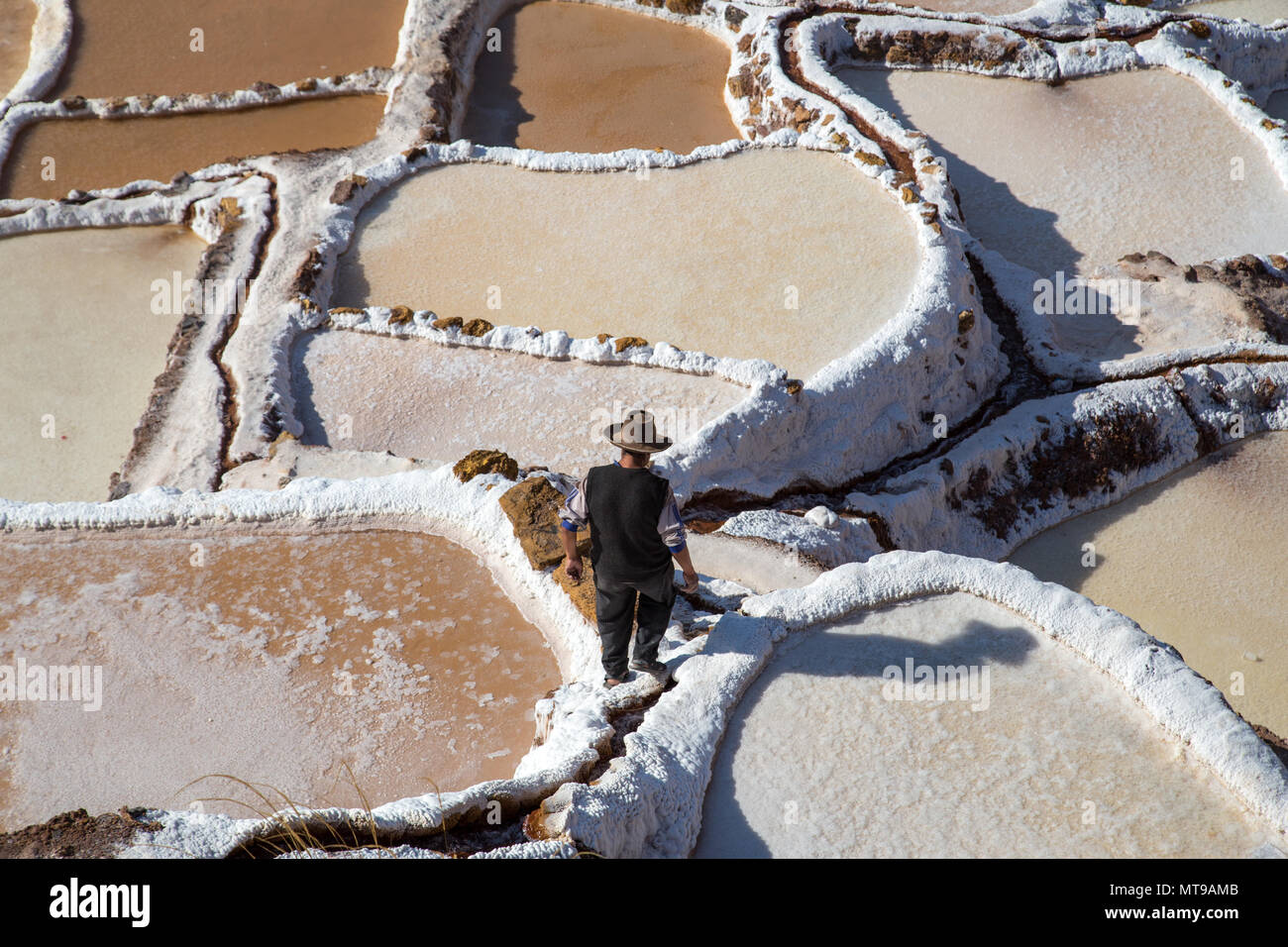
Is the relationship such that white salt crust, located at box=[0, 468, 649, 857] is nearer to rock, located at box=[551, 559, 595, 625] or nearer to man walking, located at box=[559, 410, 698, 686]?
rock, located at box=[551, 559, 595, 625]

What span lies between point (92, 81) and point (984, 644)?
528 inches

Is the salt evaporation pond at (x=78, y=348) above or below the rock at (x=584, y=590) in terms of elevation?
below

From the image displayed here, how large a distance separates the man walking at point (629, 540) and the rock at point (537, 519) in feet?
3.23

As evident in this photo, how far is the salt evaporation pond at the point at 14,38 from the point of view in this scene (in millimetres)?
14531

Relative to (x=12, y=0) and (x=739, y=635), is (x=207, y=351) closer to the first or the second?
(x=739, y=635)

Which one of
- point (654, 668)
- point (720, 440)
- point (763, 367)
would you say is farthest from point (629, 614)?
point (763, 367)

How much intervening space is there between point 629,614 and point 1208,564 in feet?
19.3

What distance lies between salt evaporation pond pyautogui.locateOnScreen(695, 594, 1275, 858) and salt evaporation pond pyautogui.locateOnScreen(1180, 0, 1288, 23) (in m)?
15.3

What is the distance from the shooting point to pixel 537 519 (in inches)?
259

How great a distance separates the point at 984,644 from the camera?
Result: 18.6 feet

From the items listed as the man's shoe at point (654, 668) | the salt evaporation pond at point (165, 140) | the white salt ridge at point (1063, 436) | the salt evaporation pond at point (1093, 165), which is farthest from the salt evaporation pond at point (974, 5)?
the man's shoe at point (654, 668)

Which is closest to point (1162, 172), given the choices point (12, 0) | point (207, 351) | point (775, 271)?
point (775, 271)

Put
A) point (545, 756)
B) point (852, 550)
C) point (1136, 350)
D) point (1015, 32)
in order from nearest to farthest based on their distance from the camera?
point (545, 756) → point (852, 550) → point (1136, 350) → point (1015, 32)

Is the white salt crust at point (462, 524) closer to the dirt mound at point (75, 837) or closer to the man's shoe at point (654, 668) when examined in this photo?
the man's shoe at point (654, 668)
